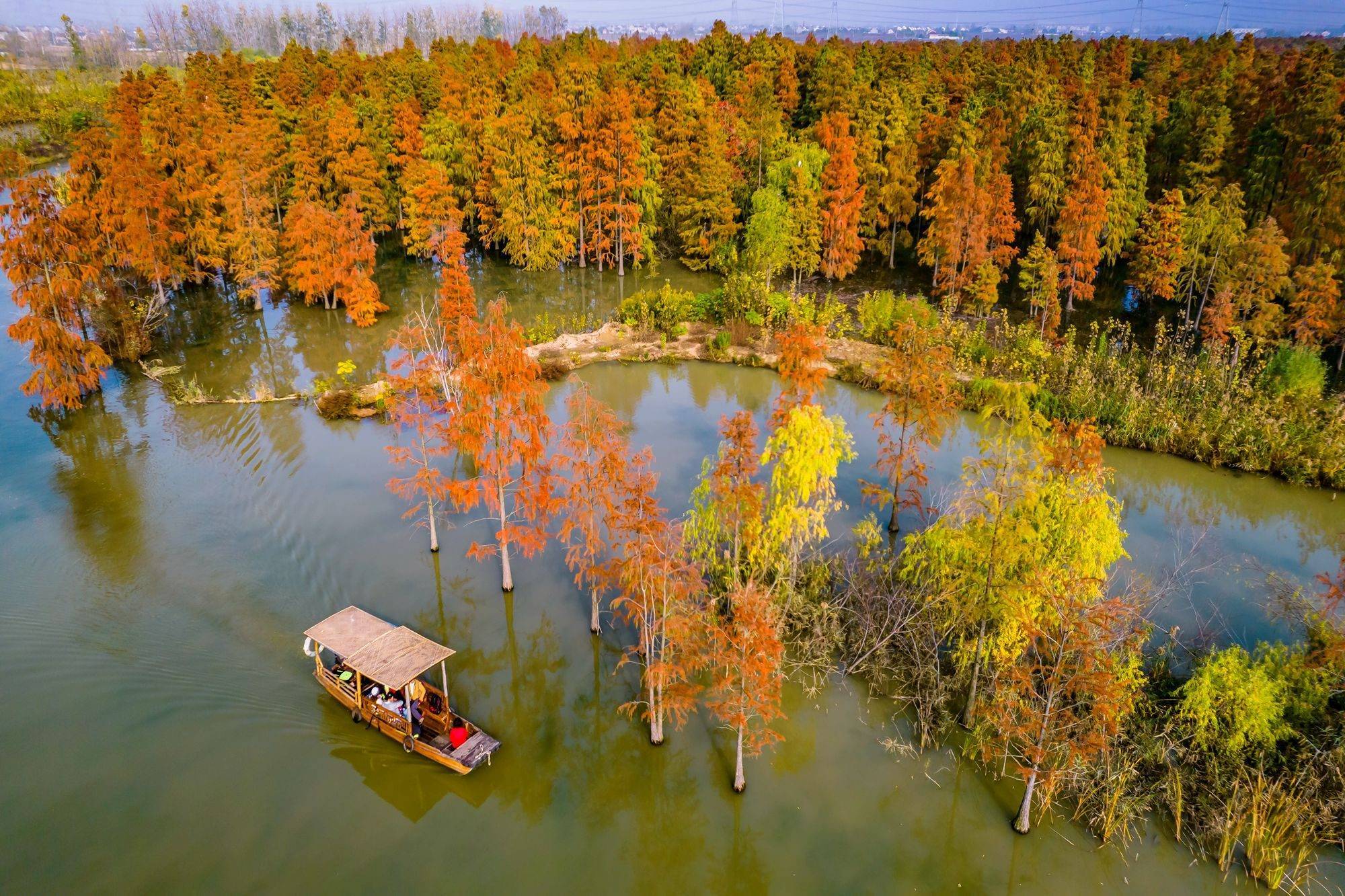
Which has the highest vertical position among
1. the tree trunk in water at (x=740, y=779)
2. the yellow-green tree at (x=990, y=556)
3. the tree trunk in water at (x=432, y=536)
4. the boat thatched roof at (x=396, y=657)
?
the yellow-green tree at (x=990, y=556)

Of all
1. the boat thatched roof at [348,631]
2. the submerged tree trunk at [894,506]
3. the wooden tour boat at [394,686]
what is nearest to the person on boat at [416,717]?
the wooden tour boat at [394,686]

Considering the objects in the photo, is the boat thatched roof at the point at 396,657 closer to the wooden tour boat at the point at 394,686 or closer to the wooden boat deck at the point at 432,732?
the wooden tour boat at the point at 394,686

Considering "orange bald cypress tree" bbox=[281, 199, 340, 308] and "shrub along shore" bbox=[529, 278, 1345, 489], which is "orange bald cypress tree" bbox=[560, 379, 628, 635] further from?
"orange bald cypress tree" bbox=[281, 199, 340, 308]

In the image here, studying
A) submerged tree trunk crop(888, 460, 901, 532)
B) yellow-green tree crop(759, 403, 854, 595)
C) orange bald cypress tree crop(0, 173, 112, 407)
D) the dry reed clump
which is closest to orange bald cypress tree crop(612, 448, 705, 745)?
yellow-green tree crop(759, 403, 854, 595)

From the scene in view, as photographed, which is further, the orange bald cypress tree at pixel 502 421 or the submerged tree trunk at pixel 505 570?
the submerged tree trunk at pixel 505 570

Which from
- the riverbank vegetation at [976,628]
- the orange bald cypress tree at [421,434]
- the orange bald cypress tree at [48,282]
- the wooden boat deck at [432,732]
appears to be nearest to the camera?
the riverbank vegetation at [976,628]

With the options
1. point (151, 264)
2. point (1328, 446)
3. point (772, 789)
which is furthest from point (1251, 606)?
point (151, 264)

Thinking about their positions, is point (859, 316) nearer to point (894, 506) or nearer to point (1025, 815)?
point (894, 506)
